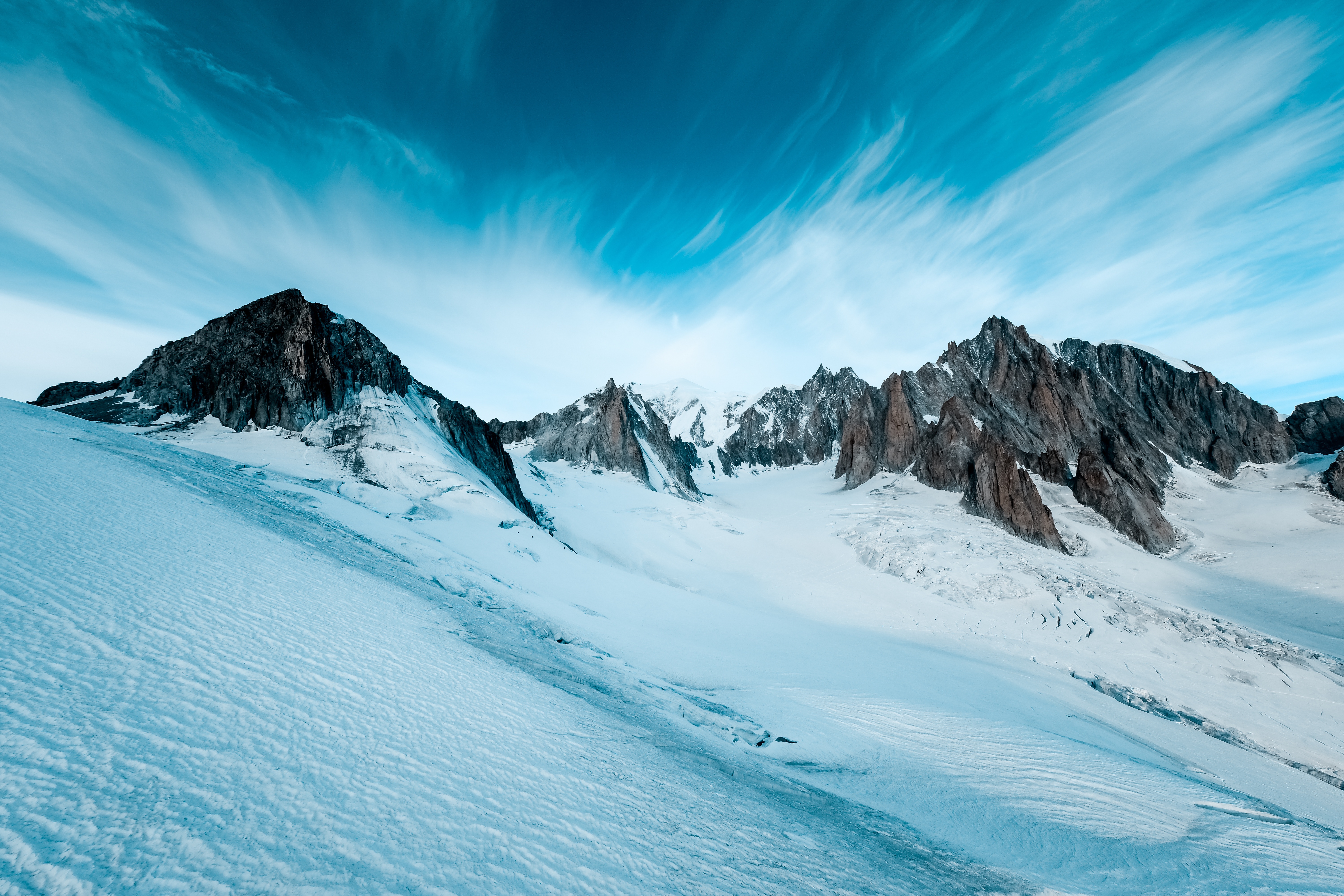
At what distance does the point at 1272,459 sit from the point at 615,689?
303 ft

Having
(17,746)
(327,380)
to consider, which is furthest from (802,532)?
(17,746)

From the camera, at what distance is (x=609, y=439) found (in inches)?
2041

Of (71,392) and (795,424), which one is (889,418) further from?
(71,392)

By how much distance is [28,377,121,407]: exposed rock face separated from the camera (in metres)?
24.9

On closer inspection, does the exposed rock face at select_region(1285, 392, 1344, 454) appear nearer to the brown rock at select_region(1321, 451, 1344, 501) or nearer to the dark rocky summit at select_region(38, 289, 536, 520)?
the brown rock at select_region(1321, 451, 1344, 501)

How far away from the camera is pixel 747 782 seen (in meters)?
4.76

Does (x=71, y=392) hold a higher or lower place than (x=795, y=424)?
lower

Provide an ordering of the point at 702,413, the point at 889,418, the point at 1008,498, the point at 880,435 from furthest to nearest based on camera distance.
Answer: the point at 702,413
the point at 880,435
the point at 889,418
the point at 1008,498

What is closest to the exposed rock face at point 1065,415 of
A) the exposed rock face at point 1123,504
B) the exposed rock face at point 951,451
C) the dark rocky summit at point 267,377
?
the exposed rock face at point 951,451

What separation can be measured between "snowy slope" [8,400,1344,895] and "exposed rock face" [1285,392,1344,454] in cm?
7172

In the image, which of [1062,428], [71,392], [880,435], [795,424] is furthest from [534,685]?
[795,424]

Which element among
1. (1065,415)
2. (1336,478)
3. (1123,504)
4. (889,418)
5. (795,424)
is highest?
(795,424)

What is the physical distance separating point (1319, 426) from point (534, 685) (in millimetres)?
100236

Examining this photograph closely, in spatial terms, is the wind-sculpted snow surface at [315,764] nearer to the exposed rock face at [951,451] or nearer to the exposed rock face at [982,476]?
the exposed rock face at [982,476]
